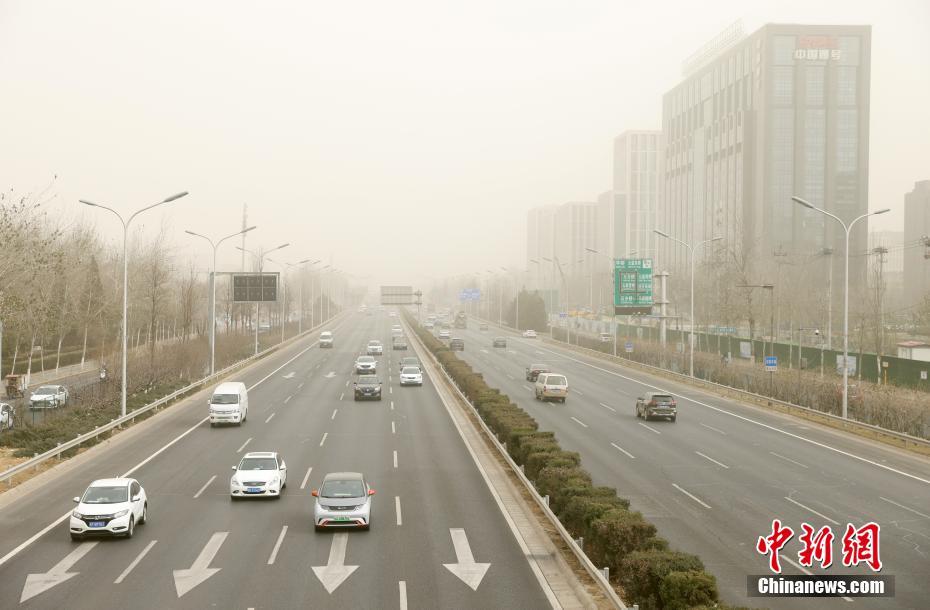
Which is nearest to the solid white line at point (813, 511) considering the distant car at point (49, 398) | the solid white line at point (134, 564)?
the solid white line at point (134, 564)

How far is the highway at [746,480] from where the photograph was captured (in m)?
18.9

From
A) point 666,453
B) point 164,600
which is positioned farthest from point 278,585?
point 666,453

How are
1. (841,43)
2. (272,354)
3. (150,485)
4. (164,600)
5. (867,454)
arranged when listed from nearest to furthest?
1. (164,600)
2. (150,485)
3. (867,454)
4. (272,354)
5. (841,43)

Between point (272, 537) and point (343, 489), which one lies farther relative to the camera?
point (343, 489)

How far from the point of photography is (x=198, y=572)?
18.1 m

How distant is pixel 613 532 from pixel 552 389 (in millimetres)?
34903

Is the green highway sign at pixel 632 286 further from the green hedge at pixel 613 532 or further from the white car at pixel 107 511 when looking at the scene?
the white car at pixel 107 511

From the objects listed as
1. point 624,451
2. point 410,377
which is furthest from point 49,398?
point 624,451

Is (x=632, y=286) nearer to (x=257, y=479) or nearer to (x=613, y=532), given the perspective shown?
(x=257, y=479)

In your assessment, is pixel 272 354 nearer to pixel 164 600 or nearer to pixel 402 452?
pixel 402 452

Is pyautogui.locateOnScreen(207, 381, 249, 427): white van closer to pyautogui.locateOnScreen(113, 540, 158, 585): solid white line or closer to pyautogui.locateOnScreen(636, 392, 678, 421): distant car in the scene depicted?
pyautogui.locateOnScreen(113, 540, 158, 585): solid white line

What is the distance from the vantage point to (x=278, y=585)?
17172mm

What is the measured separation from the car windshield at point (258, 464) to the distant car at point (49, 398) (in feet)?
85.2

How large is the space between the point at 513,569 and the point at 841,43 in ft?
507
